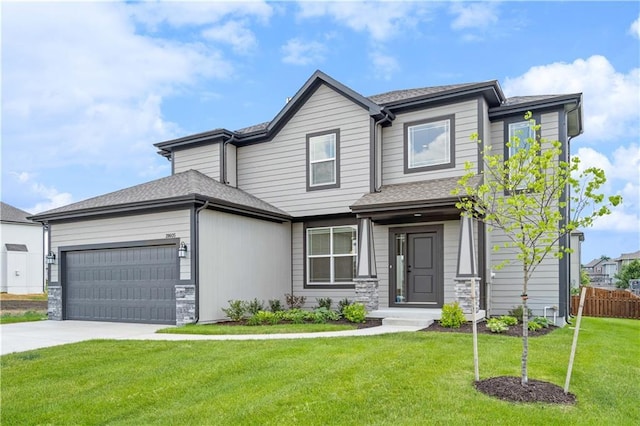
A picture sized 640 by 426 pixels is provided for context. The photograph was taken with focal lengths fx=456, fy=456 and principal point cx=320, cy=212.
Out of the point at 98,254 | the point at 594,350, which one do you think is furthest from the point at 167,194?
the point at 594,350

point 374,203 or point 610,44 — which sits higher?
point 610,44

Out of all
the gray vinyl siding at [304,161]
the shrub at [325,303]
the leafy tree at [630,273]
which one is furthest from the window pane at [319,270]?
the leafy tree at [630,273]

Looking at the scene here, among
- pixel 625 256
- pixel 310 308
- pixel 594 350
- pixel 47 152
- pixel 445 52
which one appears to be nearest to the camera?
pixel 594 350

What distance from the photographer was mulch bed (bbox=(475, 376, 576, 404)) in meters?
5.02

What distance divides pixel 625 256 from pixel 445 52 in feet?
182

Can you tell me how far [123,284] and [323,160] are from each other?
680 cm

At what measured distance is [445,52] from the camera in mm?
16047

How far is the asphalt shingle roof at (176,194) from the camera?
1217 cm

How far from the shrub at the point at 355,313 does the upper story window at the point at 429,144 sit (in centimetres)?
414

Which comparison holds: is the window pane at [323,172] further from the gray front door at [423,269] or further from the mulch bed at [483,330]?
the mulch bed at [483,330]

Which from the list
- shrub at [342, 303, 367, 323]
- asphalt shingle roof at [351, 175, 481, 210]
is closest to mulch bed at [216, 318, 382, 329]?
shrub at [342, 303, 367, 323]

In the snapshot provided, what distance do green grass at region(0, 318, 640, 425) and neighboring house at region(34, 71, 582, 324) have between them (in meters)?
3.72

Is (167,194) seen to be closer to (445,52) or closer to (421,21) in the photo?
(421,21)

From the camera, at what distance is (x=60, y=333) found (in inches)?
416
